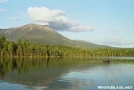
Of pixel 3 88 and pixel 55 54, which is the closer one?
pixel 3 88

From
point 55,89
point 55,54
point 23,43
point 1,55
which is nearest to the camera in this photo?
point 55,89

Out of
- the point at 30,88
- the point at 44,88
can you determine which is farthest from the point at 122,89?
the point at 30,88

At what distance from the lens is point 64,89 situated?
28.8 meters

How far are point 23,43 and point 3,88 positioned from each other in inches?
5414

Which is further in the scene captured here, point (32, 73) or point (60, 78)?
point (32, 73)

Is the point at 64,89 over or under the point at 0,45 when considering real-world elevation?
under

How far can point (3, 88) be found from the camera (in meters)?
29.0

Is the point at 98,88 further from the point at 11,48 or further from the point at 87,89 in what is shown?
the point at 11,48

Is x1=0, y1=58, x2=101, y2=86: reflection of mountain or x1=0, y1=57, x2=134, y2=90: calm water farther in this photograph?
x1=0, y1=58, x2=101, y2=86: reflection of mountain

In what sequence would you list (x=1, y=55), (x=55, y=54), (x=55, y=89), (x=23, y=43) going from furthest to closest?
(x=55, y=54) → (x=23, y=43) → (x=1, y=55) → (x=55, y=89)

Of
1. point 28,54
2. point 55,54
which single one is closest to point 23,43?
point 28,54

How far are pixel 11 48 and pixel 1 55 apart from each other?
27.4 ft

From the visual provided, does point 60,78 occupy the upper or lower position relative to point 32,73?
lower

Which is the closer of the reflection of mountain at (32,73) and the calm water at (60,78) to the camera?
the calm water at (60,78)
